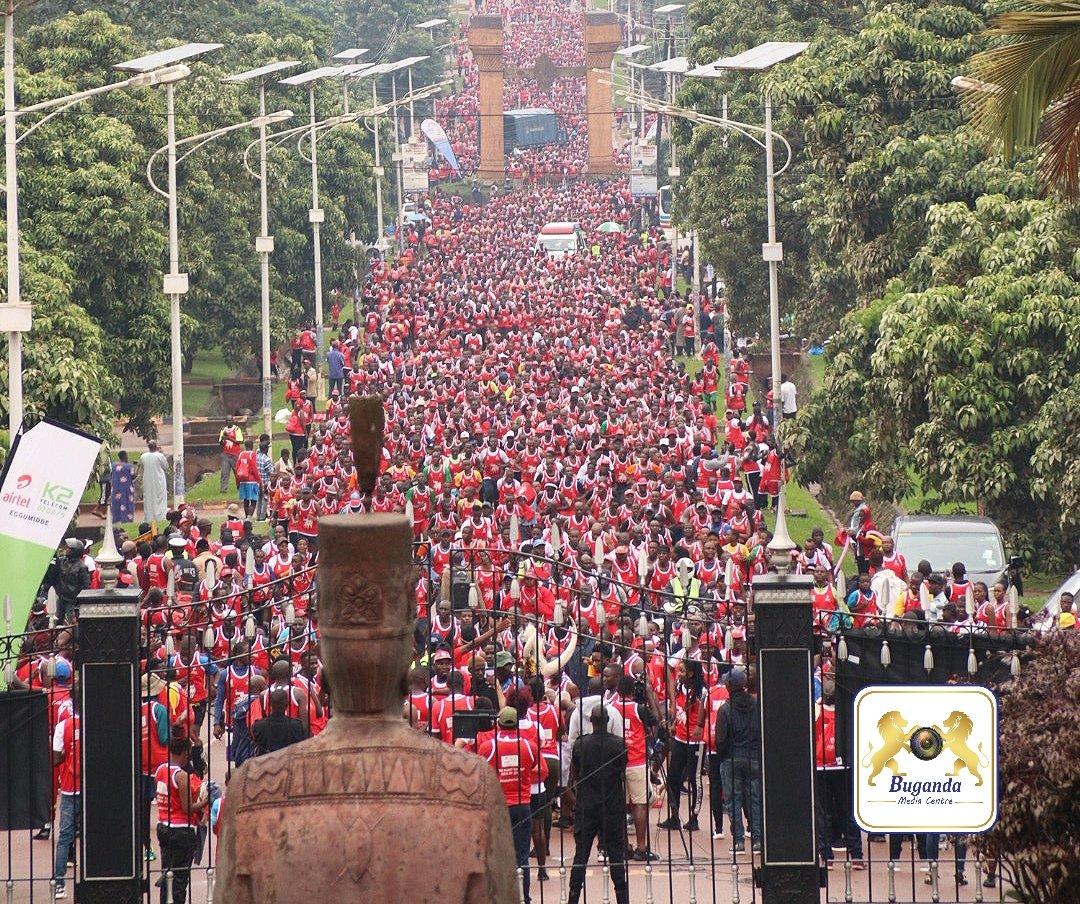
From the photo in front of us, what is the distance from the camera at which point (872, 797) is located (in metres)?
10.3

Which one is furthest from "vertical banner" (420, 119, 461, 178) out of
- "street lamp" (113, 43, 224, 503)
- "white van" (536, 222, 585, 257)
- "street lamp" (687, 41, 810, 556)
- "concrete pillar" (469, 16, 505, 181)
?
"street lamp" (113, 43, 224, 503)

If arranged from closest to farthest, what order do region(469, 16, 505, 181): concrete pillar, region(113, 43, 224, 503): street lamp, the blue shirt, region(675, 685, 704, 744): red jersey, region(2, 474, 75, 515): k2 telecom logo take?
region(675, 685, 704, 744): red jersey < region(2, 474, 75, 515): k2 telecom logo < region(113, 43, 224, 503): street lamp < the blue shirt < region(469, 16, 505, 181): concrete pillar

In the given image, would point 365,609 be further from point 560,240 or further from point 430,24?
point 430,24

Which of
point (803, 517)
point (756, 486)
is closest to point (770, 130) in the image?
point (803, 517)

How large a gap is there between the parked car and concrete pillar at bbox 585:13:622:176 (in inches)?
3144

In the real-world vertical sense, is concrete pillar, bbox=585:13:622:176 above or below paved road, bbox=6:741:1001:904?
above

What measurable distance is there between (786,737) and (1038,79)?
4500 mm

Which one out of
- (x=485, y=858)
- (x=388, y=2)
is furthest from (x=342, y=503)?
(x=388, y=2)

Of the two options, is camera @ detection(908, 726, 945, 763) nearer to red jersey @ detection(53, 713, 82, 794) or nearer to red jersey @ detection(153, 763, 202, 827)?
red jersey @ detection(153, 763, 202, 827)

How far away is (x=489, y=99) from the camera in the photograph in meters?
106

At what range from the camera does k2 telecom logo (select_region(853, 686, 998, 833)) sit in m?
10.2

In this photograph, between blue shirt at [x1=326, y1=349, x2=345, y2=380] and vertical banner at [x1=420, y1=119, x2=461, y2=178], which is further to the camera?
vertical banner at [x1=420, y1=119, x2=461, y2=178]

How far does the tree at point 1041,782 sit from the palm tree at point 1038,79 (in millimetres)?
3737

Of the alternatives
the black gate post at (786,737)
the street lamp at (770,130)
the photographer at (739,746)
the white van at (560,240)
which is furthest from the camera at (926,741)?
the white van at (560,240)
